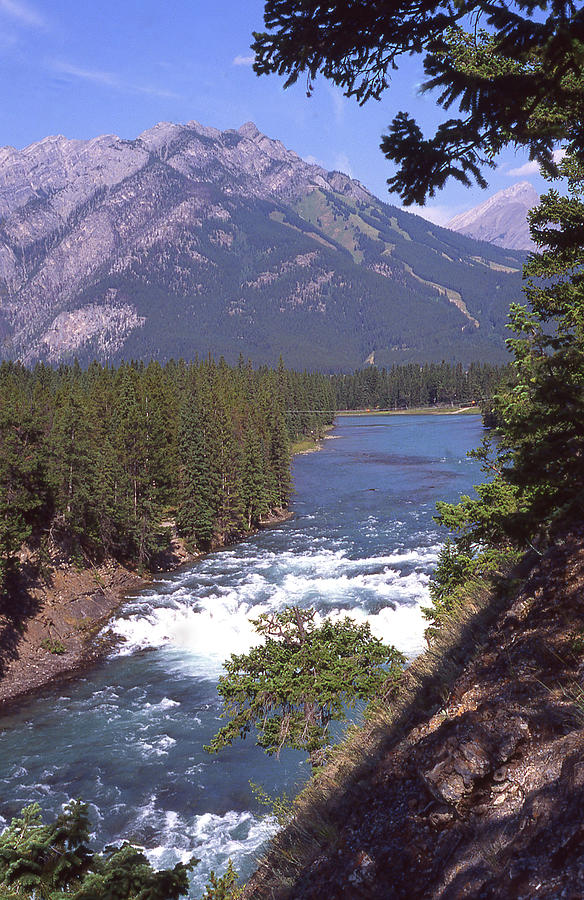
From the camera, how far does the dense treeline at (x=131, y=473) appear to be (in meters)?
37.6

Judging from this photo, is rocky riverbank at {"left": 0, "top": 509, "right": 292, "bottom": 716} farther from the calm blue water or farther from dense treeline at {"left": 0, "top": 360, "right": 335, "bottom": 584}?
dense treeline at {"left": 0, "top": 360, "right": 335, "bottom": 584}

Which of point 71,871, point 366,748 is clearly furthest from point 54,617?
point 366,748

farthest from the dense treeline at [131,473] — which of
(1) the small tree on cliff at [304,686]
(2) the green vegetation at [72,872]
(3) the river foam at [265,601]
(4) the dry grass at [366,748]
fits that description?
(4) the dry grass at [366,748]

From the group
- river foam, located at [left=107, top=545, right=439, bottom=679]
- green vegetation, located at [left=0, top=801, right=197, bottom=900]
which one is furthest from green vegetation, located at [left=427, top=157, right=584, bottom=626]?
river foam, located at [left=107, top=545, right=439, bottom=679]

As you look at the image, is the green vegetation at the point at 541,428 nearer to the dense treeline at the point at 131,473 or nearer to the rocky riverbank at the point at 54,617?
the rocky riverbank at the point at 54,617

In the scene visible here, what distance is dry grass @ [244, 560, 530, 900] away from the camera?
6812mm

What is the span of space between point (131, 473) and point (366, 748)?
44.9 metres

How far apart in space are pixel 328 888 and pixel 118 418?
4879 centimetres

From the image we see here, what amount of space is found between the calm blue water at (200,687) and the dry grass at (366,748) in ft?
27.8

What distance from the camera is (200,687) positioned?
1133 inches

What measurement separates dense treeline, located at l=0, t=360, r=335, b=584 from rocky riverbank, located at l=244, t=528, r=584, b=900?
28.9 metres

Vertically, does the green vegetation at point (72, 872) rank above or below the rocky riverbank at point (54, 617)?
above

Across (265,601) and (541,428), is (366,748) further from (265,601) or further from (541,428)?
(265,601)

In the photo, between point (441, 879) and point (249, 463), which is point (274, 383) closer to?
point (249, 463)
